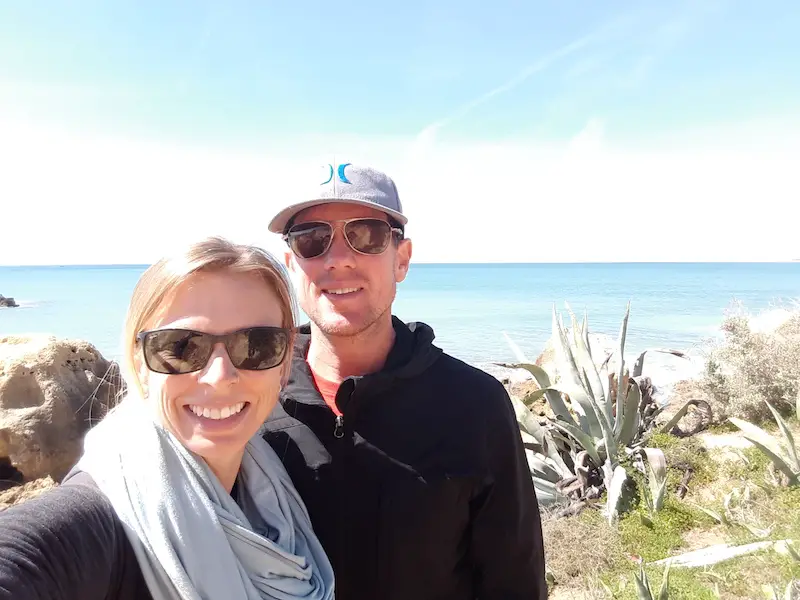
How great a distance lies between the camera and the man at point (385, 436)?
1.72m

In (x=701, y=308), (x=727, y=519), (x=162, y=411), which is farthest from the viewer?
(x=701, y=308)

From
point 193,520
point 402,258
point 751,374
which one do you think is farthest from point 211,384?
point 751,374

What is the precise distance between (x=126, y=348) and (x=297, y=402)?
62 centimetres

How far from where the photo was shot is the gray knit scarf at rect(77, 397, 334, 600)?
115 centimetres

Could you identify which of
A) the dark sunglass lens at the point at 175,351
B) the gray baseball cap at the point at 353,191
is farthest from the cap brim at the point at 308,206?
the dark sunglass lens at the point at 175,351

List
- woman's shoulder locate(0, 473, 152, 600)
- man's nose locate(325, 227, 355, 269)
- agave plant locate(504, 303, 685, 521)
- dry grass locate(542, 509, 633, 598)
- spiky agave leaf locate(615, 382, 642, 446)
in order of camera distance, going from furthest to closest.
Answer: spiky agave leaf locate(615, 382, 642, 446), agave plant locate(504, 303, 685, 521), dry grass locate(542, 509, 633, 598), man's nose locate(325, 227, 355, 269), woman's shoulder locate(0, 473, 152, 600)

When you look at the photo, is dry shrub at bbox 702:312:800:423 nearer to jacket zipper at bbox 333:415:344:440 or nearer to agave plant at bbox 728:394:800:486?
agave plant at bbox 728:394:800:486

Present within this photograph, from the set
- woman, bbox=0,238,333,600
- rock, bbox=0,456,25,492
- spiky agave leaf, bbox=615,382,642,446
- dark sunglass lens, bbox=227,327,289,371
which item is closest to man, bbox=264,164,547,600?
woman, bbox=0,238,333,600

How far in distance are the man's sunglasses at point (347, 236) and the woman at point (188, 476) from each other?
41cm

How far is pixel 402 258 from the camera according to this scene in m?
2.22

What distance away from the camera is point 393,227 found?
2053mm

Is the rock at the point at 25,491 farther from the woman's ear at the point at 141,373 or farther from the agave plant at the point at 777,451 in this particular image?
the agave plant at the point at 777,451

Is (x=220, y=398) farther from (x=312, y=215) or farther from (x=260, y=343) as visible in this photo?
(x=312, y=215)

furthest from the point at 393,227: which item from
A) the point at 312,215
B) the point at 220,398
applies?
the point at 220,398
